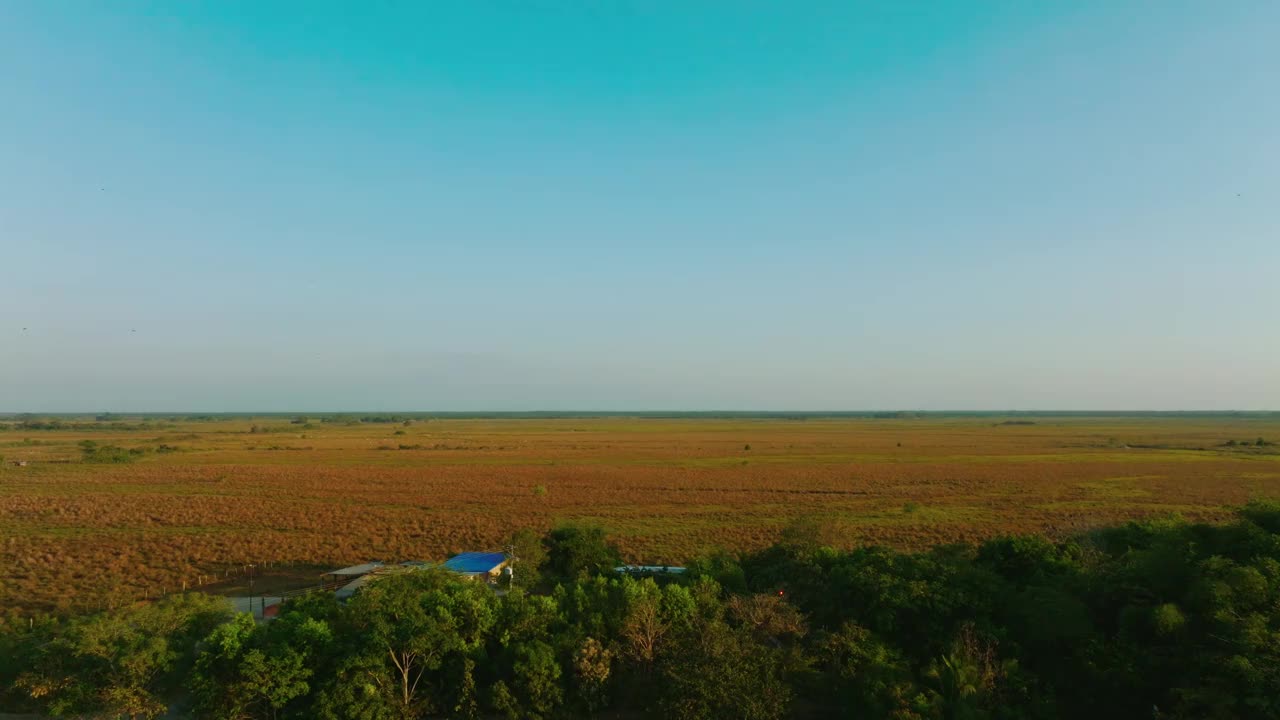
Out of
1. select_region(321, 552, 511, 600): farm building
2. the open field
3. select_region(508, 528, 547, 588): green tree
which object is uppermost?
select_region(508, 528, 547, 588): green tree

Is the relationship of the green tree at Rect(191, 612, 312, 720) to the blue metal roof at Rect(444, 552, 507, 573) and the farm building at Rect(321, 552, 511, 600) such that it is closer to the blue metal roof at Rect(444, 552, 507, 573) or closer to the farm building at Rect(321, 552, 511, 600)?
the farm building at Rect(321, 552, 511, 600)

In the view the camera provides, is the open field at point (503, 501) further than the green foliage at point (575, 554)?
Yes

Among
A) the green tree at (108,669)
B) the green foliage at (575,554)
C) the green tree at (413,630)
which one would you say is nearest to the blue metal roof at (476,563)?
the green foliage at (575,554)

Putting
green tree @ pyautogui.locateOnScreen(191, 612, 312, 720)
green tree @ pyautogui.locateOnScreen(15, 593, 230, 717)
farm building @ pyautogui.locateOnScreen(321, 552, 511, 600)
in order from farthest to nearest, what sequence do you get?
farm building @ pyautogui.locateOnScreen(321, 552, 511, 600)
green tree @ pyautogui.locateOnScreen(191, 612, 312, 720)
green tree @ pyautogui.locateOnScreen(15, 593, 230, 717)

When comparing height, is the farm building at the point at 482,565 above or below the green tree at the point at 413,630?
below

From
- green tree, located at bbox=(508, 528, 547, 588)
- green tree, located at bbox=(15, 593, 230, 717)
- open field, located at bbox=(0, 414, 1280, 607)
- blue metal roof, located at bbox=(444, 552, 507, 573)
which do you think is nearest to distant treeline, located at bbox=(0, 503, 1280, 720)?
green tree, located at bbox=(15, 593, 230, 717)

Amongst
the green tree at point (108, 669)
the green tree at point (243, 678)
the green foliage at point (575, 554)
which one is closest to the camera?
the green tree at point (108, 669)

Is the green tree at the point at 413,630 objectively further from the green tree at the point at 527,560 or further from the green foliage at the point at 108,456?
the green foliage at the point at 108,456
